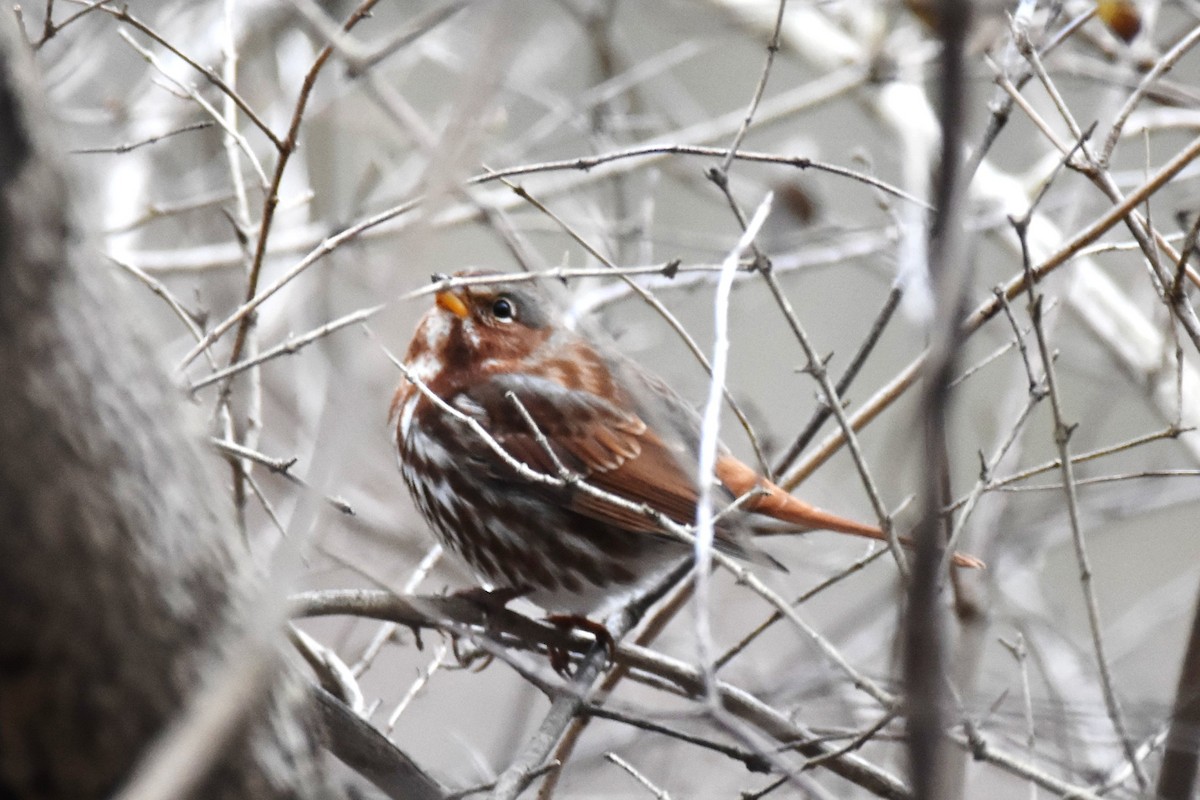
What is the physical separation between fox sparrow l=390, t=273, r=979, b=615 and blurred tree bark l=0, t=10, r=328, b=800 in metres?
2.65

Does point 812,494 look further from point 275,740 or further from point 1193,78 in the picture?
point 275,740

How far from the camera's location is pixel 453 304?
4895mm

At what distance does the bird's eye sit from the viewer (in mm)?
4980

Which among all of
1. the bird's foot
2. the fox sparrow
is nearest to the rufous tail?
the fox sparrow

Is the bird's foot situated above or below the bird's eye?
below

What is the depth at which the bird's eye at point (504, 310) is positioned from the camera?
16.3 ft

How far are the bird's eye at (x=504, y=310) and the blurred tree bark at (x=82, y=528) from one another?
10.5ft

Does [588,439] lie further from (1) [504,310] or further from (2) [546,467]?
(1) [504,310]

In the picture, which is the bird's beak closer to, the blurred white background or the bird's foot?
the blurred white background

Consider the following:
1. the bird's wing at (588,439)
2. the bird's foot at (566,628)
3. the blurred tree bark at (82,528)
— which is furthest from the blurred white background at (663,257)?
the blurred tree bark at (82,528)

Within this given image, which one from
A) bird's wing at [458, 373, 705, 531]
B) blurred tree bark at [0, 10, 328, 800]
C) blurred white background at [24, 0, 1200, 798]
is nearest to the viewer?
blurred tree bark at [0, 10, 328, 800]

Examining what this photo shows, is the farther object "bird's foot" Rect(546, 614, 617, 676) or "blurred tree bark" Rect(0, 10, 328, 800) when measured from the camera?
"bird's foot" Rect(546, 614, 617, 676)

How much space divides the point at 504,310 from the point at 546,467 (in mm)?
679

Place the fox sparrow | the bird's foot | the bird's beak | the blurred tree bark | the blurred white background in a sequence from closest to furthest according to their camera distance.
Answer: the blurred tree bark < the blurred white background < the bird's foot < the fox sparrow < the bird's beak
